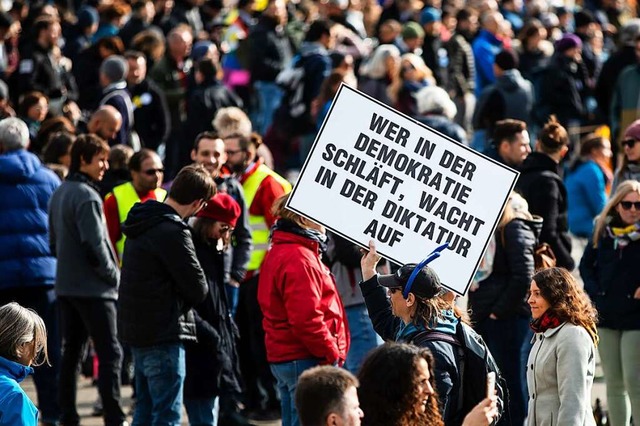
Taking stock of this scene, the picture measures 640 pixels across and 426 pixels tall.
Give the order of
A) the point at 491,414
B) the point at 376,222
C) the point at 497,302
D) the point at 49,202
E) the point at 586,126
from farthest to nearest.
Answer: the point at 586,126, the point at 49,202, the point at 497,302, the point at 376,222, the point at 491,414

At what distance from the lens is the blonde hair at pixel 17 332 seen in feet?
20.1

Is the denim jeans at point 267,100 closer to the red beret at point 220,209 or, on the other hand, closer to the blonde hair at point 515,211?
the blonde hair at point 515,211

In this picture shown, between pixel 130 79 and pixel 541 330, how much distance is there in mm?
7242

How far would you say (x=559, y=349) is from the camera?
7.05m

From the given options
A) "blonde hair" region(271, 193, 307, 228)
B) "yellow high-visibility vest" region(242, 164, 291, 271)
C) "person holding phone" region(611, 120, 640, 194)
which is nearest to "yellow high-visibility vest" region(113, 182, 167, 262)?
"yellow high-visibility vest" region(242, 164, 291, 271)

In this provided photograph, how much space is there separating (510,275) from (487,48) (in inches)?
395

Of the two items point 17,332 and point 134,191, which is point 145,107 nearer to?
point 134,191

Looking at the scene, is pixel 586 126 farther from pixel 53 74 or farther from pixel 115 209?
pixel 115 209

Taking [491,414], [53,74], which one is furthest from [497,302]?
[53,74]

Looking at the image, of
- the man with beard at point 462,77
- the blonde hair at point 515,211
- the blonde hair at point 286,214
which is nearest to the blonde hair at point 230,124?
the blonde hair at point 515,211

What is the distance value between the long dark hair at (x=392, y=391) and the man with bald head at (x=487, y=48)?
13482mm

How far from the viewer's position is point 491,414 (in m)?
5.49

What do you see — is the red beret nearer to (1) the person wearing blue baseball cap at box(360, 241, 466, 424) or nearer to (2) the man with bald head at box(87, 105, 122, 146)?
(1) the person wearing blue baseball cap at box(360, 241, 466, 424)

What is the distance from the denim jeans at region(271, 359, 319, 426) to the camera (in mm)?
7902
